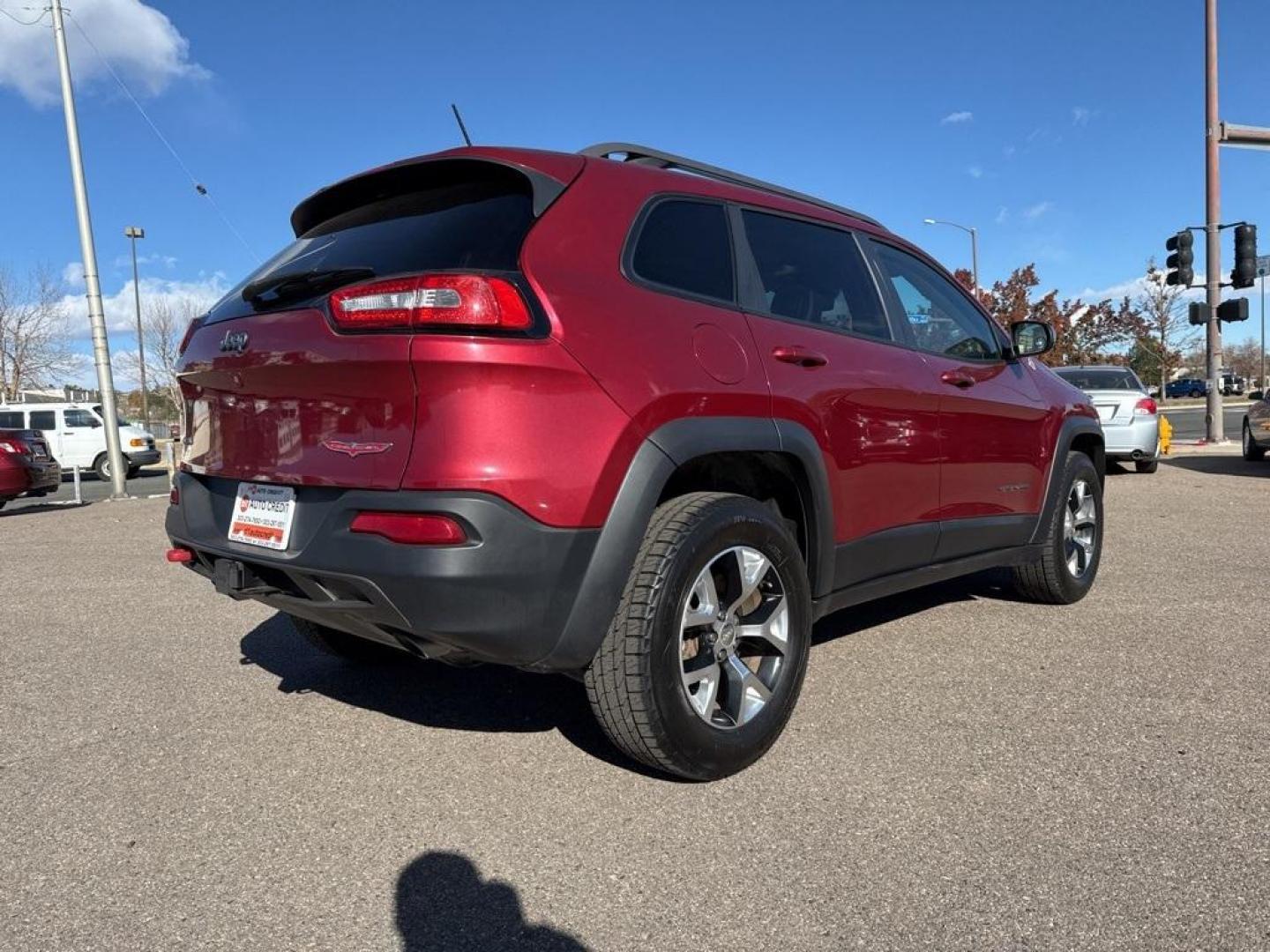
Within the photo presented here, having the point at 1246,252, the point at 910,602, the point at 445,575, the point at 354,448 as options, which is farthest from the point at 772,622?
the point at 1246,252

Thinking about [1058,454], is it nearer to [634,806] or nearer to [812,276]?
[812,276]

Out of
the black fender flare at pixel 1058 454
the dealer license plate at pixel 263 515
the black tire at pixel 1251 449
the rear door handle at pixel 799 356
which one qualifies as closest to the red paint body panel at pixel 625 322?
the rear door handle at pixel 799 356

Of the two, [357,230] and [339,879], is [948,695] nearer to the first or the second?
[339,879]

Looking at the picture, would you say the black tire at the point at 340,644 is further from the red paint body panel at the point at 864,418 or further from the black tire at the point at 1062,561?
the black tire at the point at 1062,561

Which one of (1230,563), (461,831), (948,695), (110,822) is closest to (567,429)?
(461,831)

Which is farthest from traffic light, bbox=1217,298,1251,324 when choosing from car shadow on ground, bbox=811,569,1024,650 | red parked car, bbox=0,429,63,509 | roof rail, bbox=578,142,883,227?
red parked car, bbox=0,429,63,509

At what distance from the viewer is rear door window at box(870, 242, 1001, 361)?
3729mm

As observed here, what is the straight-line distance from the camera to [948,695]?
328 centimetres

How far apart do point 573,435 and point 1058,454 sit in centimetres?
324

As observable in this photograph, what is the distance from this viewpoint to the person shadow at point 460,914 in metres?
1.87

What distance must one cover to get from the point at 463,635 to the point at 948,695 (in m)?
1.98

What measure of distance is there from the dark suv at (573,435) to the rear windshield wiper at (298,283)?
0.01m

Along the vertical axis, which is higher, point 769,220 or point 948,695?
point 769,220

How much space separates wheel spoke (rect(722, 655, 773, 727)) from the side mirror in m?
2.50
